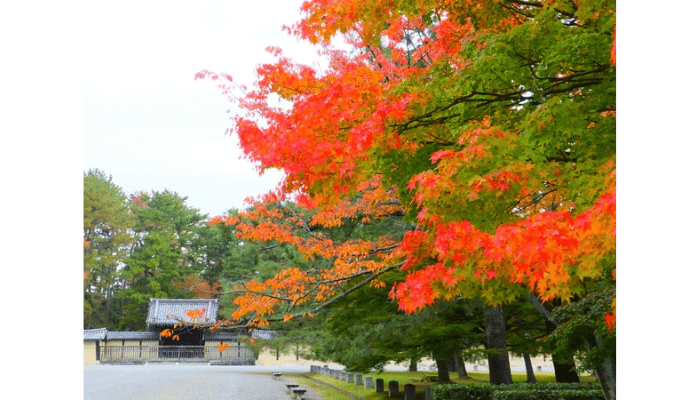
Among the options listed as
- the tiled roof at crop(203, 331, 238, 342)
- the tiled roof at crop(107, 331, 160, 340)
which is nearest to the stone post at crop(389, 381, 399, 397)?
the tiled roof at crop(203, 331, 238, 342)

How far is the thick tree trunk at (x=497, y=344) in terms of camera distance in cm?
1108

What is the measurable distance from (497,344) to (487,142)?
7.40m

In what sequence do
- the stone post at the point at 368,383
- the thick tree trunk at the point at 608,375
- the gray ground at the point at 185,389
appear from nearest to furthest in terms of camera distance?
the thick tree trunk at the point at 608,375
the gray ground at the point at 185,389
the stone post at the point at 368,383

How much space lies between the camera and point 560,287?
4.08 meters

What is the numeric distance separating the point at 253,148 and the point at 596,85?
165 inches

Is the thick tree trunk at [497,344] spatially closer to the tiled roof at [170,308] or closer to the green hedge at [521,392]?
the green hedge at [521,392]

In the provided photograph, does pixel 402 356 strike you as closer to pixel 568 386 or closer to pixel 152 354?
pixel 568 386

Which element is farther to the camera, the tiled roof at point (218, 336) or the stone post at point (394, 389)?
the tiled roof at point (218, 336)

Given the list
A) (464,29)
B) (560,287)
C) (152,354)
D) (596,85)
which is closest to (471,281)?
(560,287)

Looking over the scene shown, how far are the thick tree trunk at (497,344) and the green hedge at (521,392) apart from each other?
0.34 m

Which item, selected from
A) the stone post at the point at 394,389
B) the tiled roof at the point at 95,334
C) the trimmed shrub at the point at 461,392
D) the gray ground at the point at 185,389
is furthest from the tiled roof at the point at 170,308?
the trimmed shrub at the point at 461,392

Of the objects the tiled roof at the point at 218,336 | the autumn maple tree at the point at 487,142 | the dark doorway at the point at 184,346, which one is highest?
the autumn maple tree at the point at 487,142

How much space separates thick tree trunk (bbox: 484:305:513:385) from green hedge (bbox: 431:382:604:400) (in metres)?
0.34

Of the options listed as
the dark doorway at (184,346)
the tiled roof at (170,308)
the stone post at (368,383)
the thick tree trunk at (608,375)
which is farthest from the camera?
the dark doorway at (184,346)
